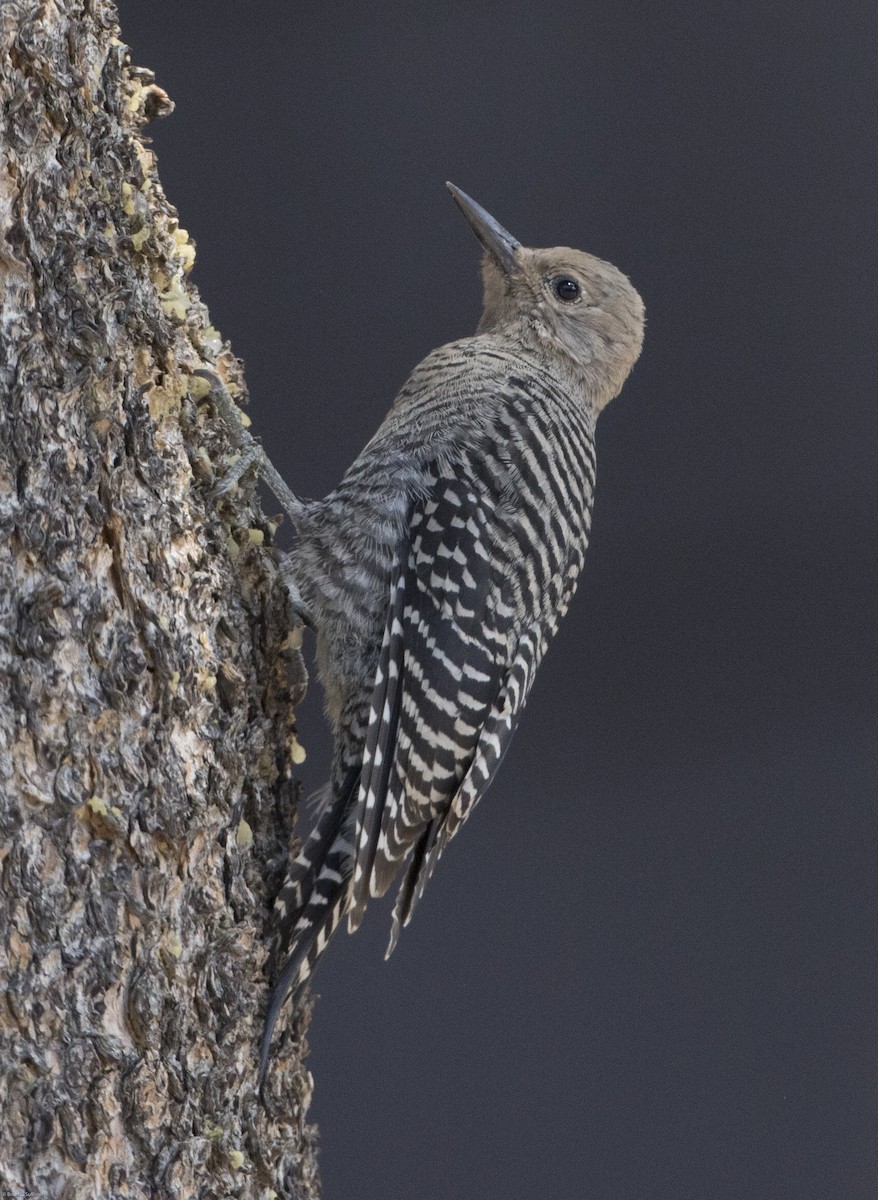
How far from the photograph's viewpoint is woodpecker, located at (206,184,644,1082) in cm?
199

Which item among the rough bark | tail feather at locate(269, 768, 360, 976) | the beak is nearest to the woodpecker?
tail feather at locate(269, 768, 360, 976)

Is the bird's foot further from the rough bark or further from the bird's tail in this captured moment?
the bird's tail

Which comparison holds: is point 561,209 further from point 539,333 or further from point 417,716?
point 417,716

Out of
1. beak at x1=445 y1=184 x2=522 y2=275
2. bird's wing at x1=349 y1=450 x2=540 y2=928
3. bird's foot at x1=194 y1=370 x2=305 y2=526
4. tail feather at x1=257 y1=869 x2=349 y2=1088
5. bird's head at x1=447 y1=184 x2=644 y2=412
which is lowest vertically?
tail feather at x1=257 y1=869 x2=349 y2=1088

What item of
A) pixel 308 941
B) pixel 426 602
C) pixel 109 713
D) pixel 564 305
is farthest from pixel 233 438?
pixel 564 305

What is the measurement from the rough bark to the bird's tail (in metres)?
0.04

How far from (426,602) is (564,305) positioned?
95cm

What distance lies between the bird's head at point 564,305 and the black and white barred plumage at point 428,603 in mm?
191

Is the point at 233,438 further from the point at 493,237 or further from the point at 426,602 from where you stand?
the point at 493,237

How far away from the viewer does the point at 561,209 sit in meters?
3.51

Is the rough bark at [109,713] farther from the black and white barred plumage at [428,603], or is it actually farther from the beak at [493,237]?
the beak at [493,237]

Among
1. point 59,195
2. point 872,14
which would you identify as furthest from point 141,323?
point 872,14

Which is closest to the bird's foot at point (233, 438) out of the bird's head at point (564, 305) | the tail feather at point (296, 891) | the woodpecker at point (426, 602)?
the woodpecker at point (426, 602)

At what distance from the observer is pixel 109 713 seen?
149 centimetres
